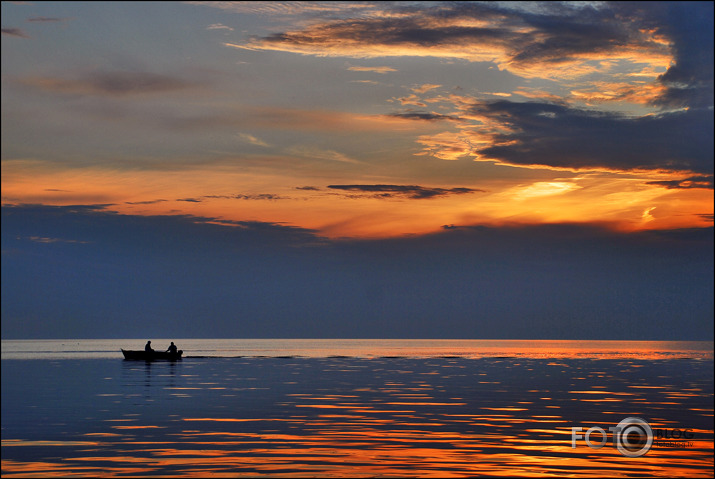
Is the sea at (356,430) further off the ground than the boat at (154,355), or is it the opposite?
the boat at (154,355)

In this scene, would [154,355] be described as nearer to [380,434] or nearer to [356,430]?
[356,430]

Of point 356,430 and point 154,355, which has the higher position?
point 154,355

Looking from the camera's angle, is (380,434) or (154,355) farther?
(154,355)

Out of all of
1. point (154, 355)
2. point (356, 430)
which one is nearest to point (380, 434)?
point (356, 430)

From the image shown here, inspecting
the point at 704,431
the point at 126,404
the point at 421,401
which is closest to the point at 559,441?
the point at 704,431

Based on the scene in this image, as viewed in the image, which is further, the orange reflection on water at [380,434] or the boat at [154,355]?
the boat at [154,355]

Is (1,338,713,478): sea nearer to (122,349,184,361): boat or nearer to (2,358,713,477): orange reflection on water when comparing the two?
(2,358,713,477): orange reflection on water

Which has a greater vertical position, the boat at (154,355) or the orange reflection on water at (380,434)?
the boat at (154,355)

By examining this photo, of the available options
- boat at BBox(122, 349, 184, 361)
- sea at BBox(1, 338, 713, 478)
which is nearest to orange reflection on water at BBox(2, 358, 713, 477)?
sea at BBox(1, 338, 713, 478)

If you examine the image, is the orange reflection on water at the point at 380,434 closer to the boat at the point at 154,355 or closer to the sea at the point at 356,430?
the sea at the point at 356,430

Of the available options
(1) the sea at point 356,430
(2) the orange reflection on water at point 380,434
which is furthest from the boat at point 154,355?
(2) the orange reflection on water at point 380,434

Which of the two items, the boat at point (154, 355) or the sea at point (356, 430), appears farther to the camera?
the boat at point (154, 355)

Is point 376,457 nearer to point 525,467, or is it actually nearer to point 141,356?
point 525,467

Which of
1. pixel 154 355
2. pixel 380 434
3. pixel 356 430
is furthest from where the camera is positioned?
pixel 154 355
